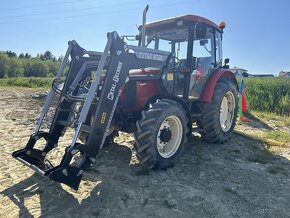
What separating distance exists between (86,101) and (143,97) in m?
1.35

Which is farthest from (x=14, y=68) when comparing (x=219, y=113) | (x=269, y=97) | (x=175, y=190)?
(x=175, y=190)

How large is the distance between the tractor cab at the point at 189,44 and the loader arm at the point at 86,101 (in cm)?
61

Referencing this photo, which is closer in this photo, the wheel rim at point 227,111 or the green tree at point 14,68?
the wheel rim at point 227,111

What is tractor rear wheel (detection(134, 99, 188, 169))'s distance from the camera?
434 cm

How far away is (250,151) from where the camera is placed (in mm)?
6113

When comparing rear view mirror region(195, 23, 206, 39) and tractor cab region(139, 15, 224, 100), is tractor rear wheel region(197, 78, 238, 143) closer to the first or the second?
tractor cab region(139, 15, 224, 100)

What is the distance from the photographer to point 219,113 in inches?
242

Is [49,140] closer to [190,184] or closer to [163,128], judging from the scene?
[163,128]

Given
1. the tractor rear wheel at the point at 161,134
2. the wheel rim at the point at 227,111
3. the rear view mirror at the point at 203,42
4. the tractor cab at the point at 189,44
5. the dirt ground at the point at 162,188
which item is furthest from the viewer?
the wheel rim at the point at 227,111

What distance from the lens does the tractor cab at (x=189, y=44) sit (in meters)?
5.52

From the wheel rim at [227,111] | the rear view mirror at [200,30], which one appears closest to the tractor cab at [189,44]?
the rear view mirror at [200,30]

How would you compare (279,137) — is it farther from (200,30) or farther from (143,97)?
(143,97)

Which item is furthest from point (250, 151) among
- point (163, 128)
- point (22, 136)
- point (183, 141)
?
point (22, 136)

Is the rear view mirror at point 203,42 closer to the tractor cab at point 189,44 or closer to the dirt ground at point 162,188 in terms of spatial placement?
the tractor cab at point 189,44
